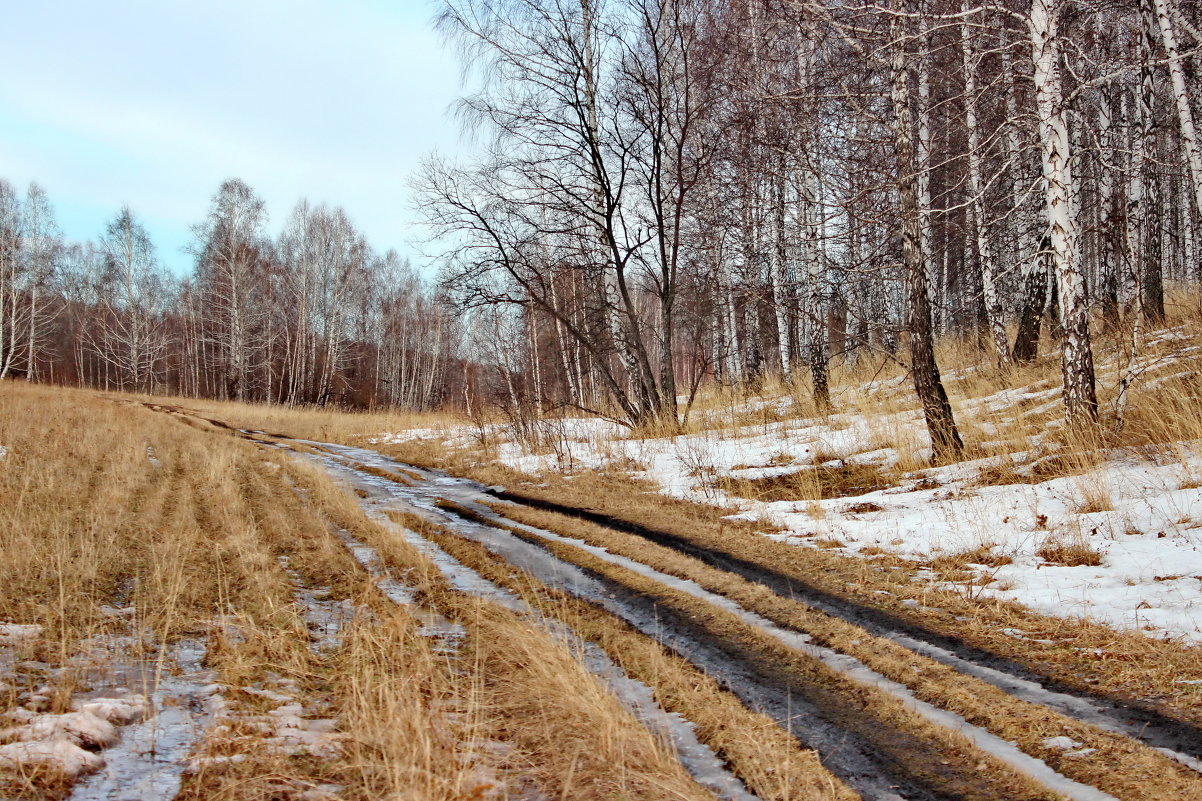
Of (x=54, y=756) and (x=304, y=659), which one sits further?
(x=304, y=659)

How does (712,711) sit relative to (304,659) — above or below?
below

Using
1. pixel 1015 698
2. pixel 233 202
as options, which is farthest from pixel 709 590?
pixel 233 202

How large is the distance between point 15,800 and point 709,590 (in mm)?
3499

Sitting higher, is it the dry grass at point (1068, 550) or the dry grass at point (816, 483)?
the dry grass at point (816, 483)

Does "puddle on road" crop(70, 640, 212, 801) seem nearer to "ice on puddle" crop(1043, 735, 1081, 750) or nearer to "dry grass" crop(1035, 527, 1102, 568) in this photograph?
"ice on puddle" crop(1043, 735, 1081, 750)

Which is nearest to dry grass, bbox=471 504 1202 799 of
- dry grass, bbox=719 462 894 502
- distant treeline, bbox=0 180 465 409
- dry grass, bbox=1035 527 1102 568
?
dry grass, bbox=1035 527 1102 568

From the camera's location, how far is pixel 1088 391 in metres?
6.20

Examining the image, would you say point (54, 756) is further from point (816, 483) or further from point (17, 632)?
point (816, 483)

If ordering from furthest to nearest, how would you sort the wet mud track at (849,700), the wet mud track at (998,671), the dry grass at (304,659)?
the wet mud track at (998,671) < the wet mud track at (849,700) < the dry grass at (304,659)

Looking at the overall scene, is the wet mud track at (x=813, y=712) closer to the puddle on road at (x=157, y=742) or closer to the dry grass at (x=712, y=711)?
the dry grass at (x=712, y=711)

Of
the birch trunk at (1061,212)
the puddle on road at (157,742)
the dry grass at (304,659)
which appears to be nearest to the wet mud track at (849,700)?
the dry grass at (304,659)

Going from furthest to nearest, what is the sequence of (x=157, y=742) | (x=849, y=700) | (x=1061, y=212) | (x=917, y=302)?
(x=917, y=302)
(x=1061, y=212)
(x=849, y=700)
(x=157, y=742)

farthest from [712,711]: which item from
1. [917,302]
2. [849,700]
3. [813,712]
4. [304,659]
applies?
[917,302]

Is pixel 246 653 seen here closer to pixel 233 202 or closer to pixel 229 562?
pixel 229 562
